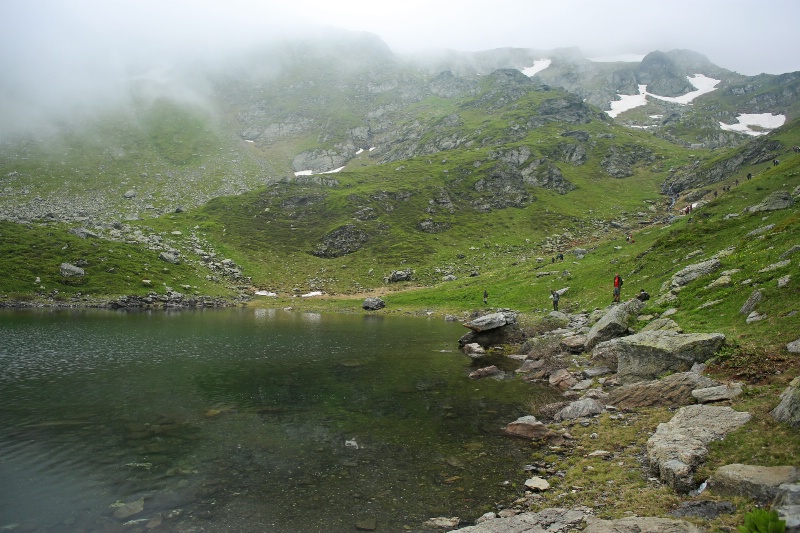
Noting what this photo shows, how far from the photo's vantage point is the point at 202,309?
8569cm

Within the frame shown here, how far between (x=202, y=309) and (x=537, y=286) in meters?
67.5

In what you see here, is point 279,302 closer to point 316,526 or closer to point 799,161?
point 316,526

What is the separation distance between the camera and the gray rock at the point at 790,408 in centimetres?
1226

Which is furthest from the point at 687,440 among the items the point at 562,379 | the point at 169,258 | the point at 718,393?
the point at 169,258

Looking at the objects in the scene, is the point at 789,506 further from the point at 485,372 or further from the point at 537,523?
the point at 485,372

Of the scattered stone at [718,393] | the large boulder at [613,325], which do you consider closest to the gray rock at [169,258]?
the large boulder at [613,325]

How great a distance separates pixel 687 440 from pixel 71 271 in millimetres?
112930

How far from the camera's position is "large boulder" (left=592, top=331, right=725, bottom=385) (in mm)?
22016

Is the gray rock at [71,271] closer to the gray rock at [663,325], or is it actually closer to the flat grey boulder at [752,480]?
the gray rock at [663,325]

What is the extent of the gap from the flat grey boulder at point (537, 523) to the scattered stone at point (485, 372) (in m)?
20.3

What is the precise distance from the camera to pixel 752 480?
10.2 m

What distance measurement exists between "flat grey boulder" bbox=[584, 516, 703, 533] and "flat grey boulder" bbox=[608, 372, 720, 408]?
1150cm

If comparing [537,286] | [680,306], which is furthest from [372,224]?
[680,306]

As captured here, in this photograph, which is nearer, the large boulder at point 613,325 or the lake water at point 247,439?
the lake water at point 247,439
